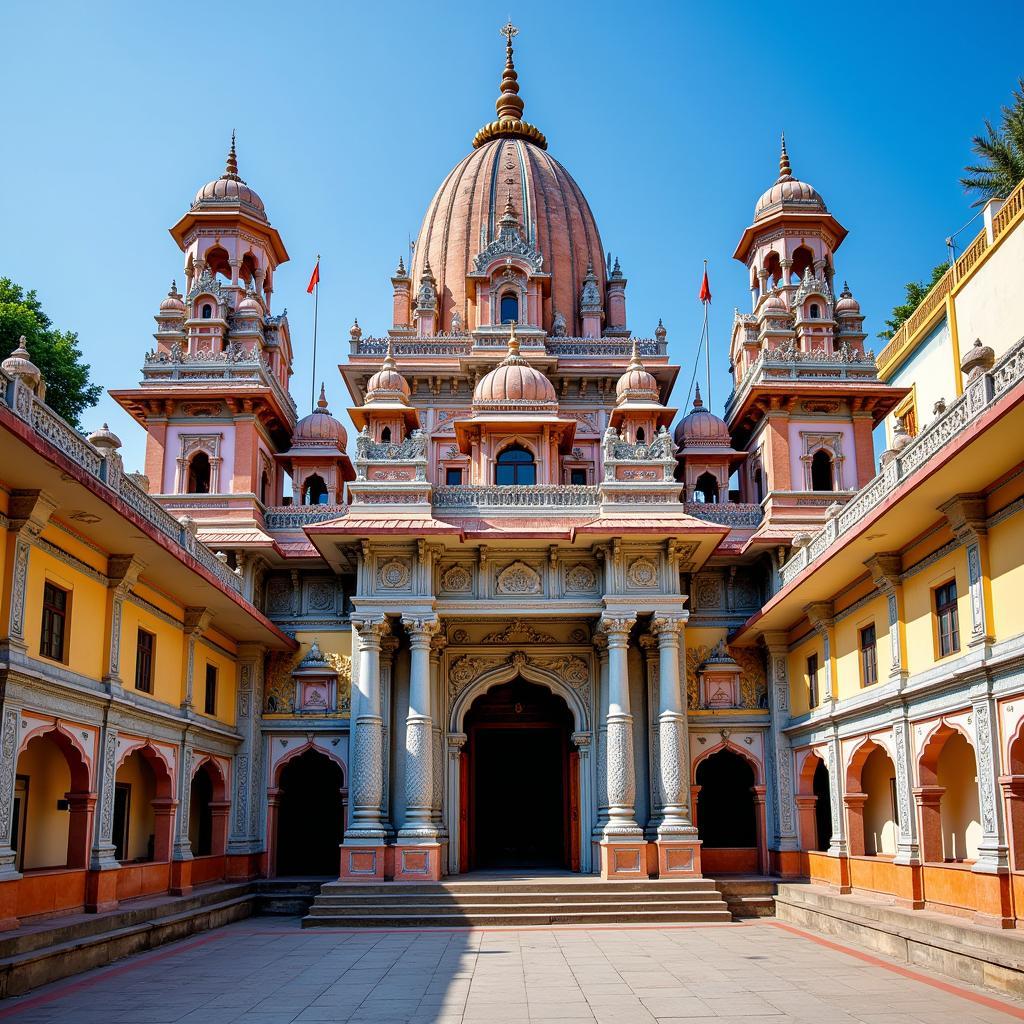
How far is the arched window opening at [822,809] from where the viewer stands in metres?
25.4

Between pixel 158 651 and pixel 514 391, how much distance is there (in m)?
10.8

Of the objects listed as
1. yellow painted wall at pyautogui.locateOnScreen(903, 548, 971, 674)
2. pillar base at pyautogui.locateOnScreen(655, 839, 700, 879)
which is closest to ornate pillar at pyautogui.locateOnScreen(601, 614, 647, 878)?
pillar base at pyautogui.locateOnScreen(655, 839, 700, 879)

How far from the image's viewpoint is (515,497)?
24672mm

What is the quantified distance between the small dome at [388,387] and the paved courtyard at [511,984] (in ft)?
44.7

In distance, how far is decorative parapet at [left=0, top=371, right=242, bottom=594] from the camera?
13.2 metres

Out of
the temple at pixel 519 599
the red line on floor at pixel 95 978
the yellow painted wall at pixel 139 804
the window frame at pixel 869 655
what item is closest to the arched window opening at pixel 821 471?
the temple at pixel 519 599

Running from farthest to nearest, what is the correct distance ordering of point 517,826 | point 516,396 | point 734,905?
point 517,826 → point 516,396 → point 734,905

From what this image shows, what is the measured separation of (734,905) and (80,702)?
12.9 meters

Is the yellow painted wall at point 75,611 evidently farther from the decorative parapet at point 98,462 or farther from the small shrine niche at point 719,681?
the small shrine niche at point 719,681

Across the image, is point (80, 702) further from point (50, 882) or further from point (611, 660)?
point (611, 660)

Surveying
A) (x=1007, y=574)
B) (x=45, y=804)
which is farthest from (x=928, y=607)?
(x=45, y=804)

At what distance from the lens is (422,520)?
23438 millimetres

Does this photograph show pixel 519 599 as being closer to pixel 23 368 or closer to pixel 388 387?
pixel 388 387

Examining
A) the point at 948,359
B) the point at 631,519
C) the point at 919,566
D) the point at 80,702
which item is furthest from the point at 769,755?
the point at 80,702
